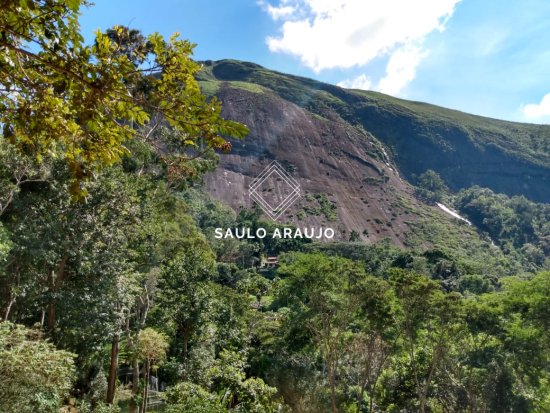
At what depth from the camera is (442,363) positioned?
56.8ft

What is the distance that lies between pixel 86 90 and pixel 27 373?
23.4 ft

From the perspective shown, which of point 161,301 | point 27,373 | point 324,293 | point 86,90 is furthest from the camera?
point 324,293

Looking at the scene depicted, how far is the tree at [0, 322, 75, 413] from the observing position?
743 centimetres

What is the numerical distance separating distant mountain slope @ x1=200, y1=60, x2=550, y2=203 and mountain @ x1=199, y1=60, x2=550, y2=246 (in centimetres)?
33

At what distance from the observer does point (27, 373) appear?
7.51 metres

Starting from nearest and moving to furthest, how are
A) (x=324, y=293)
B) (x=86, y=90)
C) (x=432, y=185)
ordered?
(x=86, y=90)
(x=324, y=293)
(x=432, y=185)

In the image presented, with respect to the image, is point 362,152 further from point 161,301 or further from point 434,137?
point 161,301

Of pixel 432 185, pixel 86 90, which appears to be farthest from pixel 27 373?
pixel 432 185

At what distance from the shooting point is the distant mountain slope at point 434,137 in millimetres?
130000

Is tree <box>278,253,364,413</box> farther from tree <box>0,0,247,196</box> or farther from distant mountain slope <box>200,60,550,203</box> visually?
distant mountain slope <box>200,60,550,203</box>

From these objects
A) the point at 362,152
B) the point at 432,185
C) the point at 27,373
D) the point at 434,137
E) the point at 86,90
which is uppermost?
the point at 434,137

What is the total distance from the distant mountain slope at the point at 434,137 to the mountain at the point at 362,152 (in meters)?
0.33

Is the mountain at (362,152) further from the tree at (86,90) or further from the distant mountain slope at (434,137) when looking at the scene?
the tree at (86,90)

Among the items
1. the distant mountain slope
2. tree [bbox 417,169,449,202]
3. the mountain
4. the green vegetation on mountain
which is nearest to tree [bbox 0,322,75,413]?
the green vegetation on mountain
